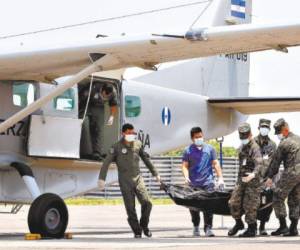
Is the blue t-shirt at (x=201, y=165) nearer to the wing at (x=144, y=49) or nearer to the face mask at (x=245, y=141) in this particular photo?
the face mask at (x=245, y=141)

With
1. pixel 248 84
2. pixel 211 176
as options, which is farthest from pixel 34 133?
pixel 248 84

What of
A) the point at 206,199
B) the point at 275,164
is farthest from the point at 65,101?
the point at 275,164

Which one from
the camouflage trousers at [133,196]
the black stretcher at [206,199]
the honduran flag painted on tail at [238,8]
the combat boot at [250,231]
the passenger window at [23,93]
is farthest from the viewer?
the honduran flag painted on tail at [238,8]

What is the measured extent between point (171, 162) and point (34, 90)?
1805cm

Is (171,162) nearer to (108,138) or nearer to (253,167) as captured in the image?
(108,138)

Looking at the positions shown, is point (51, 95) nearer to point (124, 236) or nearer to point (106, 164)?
point (106, 164)

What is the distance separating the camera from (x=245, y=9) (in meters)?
23.6

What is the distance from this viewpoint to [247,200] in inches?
637

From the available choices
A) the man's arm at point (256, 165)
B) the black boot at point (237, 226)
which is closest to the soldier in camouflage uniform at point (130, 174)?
the black boot at point (237, 226)

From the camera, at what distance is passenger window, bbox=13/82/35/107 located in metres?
17.2

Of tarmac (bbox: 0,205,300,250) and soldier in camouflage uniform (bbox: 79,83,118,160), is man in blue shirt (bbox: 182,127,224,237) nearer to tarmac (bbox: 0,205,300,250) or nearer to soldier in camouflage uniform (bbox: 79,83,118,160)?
tarmac (bbox: 0,205,300,250)

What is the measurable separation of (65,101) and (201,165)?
2548mm

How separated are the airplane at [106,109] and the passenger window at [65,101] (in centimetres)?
2

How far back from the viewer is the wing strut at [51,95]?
15664 millimetres
